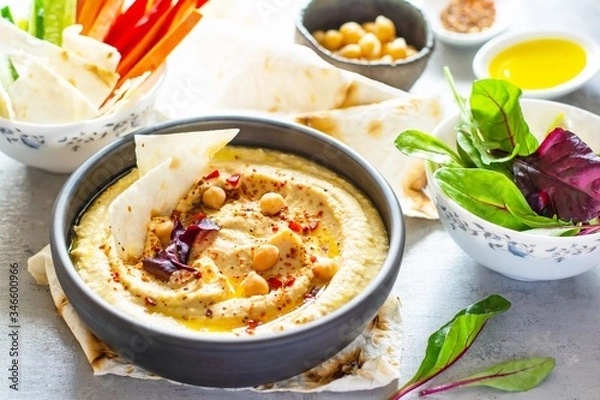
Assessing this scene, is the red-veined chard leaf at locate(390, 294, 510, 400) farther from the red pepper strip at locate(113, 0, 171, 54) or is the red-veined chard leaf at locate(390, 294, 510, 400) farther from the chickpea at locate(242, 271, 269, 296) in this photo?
the red pepper strip at locate(113, 0, 171, 54)

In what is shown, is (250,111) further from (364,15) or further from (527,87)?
(527,87)

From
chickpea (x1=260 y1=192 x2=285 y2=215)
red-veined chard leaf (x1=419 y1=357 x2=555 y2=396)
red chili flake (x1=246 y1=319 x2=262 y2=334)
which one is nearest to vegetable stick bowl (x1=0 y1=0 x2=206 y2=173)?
chickpea (x1=260 y1=192 x2=285 y2=215)

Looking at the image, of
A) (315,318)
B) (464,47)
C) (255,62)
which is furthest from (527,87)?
(315,318)

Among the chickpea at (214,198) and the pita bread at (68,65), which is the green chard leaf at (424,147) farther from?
the pita bread at (68,65)

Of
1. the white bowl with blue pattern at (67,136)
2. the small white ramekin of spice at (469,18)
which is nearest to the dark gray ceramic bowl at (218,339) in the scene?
the white bowl with blue pattern at (67,136)

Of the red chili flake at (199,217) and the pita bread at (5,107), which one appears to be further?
the pita bread at (5,107)

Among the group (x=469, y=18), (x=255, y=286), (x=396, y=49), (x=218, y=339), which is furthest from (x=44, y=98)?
(x=469, y=18)
